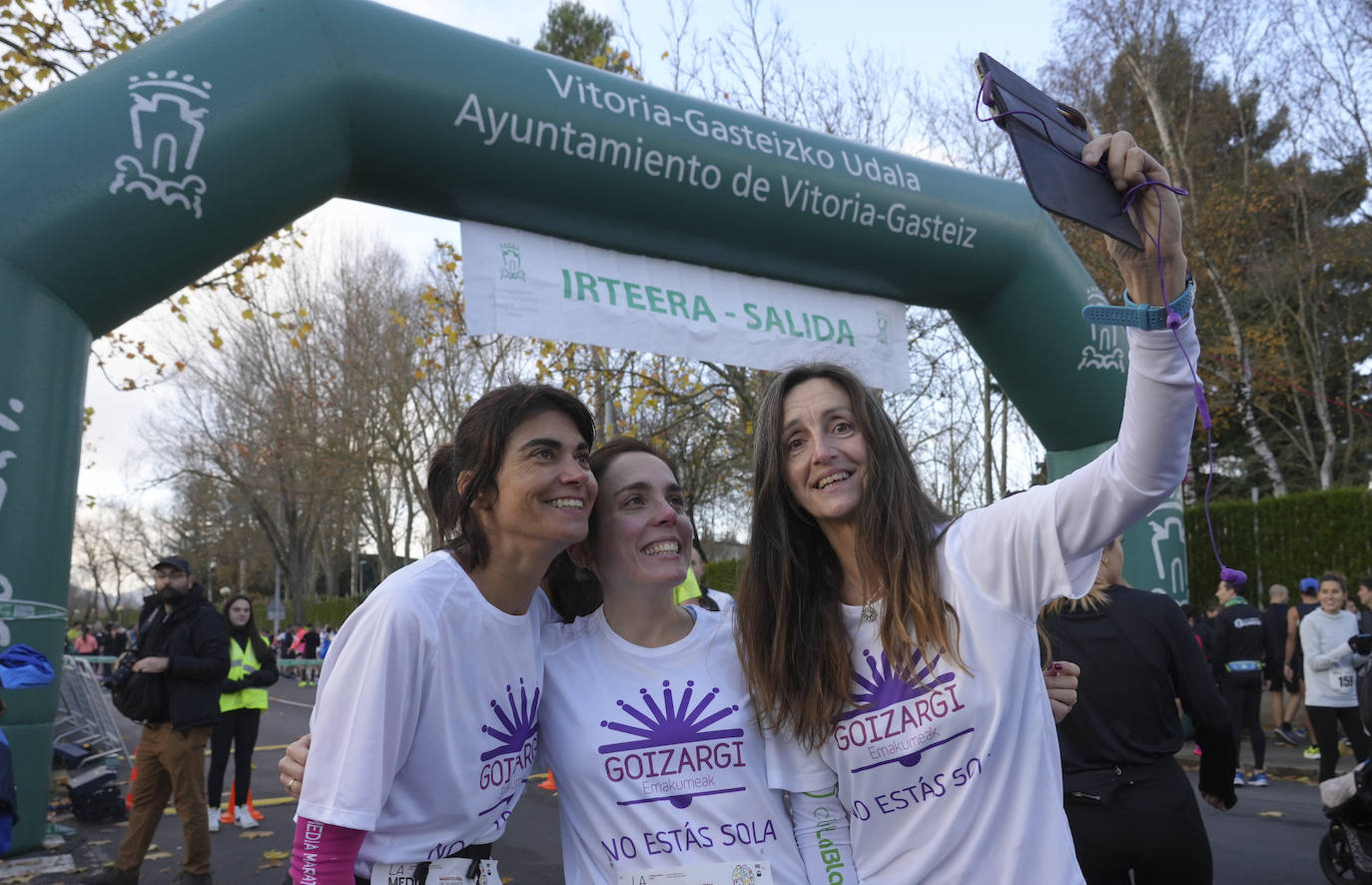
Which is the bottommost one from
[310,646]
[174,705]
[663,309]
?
[310,646]

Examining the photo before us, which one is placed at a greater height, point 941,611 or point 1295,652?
point 941,611

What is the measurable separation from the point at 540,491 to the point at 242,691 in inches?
249

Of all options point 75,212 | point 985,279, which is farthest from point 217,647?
point 985,279

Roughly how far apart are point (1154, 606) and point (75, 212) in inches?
171

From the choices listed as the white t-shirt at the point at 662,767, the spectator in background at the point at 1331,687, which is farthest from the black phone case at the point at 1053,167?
the spectator in background at the point at 1331,687

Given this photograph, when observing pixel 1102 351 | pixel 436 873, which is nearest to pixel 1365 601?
pixel 1102 351

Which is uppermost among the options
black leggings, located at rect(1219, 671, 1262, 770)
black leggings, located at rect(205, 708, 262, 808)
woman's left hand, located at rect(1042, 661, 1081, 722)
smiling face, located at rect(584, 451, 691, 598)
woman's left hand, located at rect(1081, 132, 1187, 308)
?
woman's left hand, located at rect(1081, 132, 1187, 308)

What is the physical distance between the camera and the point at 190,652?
6496 mm

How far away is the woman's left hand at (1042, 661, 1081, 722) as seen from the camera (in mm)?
2271

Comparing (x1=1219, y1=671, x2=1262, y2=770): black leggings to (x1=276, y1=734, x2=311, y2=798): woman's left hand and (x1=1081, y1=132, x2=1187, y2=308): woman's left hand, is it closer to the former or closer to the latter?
(x1=1081, y1=132, x2=1187, y2=308): woman's left hand

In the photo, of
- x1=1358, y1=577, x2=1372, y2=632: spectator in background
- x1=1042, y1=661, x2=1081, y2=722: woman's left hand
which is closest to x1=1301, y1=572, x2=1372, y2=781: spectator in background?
x1=1358, y1=577, x2=1372, y2=632: spectator in background

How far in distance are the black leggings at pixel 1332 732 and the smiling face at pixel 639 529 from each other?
723 centimetres

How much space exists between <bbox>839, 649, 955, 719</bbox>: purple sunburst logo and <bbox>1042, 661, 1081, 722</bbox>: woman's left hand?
1.28 ft

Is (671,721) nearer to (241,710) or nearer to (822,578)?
(822,578)
